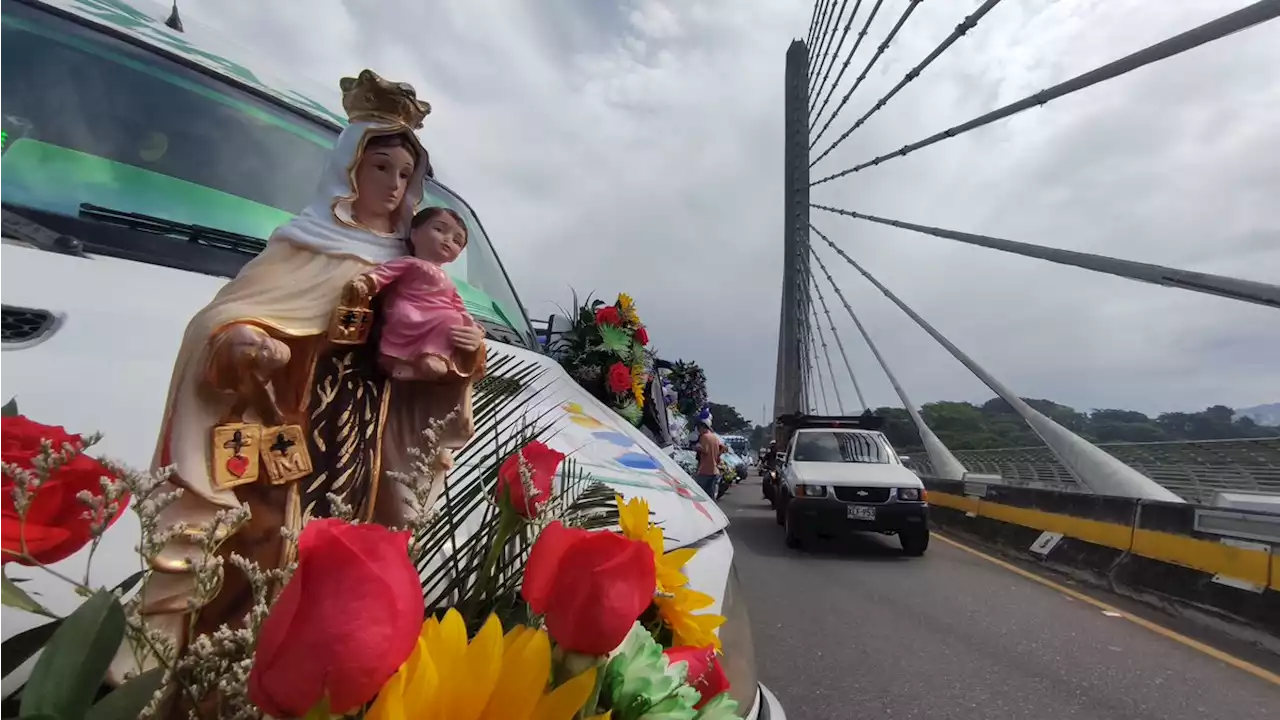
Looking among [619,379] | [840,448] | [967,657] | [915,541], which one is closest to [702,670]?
[619,379]

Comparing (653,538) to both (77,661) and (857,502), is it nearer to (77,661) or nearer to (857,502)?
(77,661)

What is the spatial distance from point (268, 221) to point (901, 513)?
7.82 metres

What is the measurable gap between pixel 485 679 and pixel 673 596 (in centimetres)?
47

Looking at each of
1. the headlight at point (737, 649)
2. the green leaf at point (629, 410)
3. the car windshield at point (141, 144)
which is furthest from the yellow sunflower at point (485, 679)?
the green leaf at point (629, 410)

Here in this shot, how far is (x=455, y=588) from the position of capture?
955mm

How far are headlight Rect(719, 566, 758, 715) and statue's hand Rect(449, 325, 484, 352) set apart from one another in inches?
30.4

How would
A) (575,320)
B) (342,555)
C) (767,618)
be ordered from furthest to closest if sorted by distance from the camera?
(767,618) → (575,320) → (342,555)

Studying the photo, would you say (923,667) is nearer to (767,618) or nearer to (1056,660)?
(1056,660)

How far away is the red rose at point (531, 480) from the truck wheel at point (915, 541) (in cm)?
845

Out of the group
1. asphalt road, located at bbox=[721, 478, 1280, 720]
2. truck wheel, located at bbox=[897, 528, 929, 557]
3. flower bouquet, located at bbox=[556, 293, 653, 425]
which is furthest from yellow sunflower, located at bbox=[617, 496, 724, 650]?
truck wheel, located at bbox=[897, 528, 929, 557]

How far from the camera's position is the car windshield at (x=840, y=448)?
32.7 ft

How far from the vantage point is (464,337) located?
1044 millimetres

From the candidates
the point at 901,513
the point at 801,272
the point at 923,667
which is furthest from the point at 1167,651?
the point at 801,272

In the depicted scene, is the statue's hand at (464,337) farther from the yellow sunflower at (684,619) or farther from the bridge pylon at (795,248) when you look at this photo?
the bridge pylon at (795,248)
